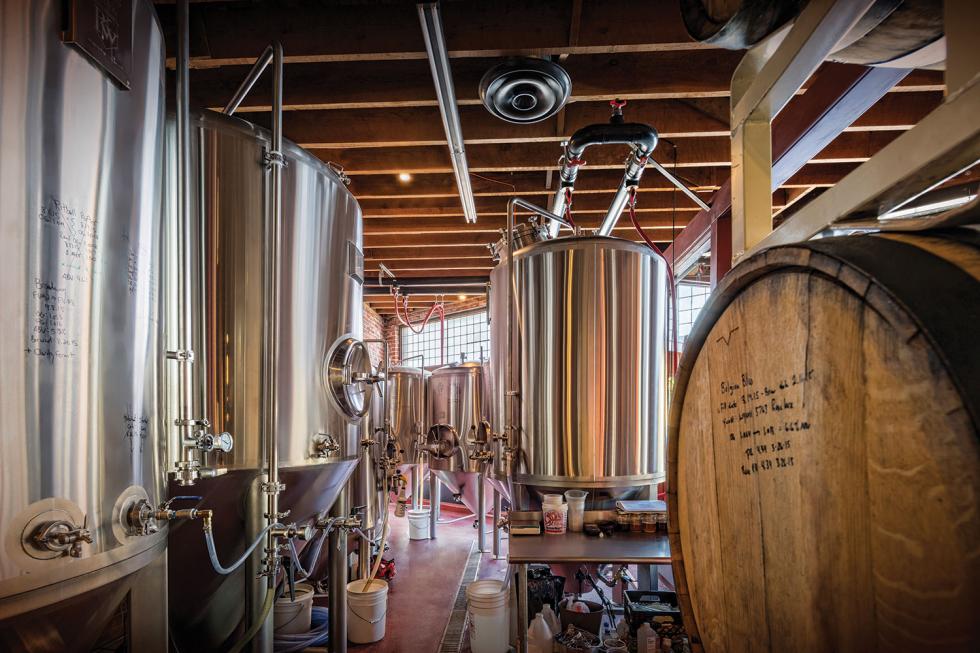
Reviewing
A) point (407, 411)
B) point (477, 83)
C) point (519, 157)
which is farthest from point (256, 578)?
point (407, 411)

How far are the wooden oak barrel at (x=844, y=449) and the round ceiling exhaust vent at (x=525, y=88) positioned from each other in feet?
7.93

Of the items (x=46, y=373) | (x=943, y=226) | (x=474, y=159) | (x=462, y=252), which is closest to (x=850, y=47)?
(x=943, y=226)

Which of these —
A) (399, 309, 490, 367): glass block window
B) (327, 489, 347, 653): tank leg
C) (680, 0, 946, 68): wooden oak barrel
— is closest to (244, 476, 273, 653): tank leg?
(327, 489, 347, 653): tank leg

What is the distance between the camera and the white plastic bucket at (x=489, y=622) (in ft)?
12.6

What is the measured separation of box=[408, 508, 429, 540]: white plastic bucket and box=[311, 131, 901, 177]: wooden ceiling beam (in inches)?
185

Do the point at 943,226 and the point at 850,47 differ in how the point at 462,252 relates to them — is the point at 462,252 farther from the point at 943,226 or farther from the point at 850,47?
the point at 943,226

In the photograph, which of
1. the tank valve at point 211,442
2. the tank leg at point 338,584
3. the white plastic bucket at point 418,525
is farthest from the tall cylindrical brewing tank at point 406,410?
the tank valve at point 211,442

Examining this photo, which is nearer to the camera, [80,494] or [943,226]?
[943,226]

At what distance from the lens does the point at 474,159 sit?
15.6 feet

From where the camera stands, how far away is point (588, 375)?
11.9ft

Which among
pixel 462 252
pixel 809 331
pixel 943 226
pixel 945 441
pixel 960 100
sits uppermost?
pixel 462 252

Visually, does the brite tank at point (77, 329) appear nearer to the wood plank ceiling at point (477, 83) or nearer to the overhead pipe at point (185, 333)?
the overhead pipe at point (185, 333)

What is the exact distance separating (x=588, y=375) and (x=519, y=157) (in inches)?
83.7

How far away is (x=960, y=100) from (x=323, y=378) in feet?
8.73
